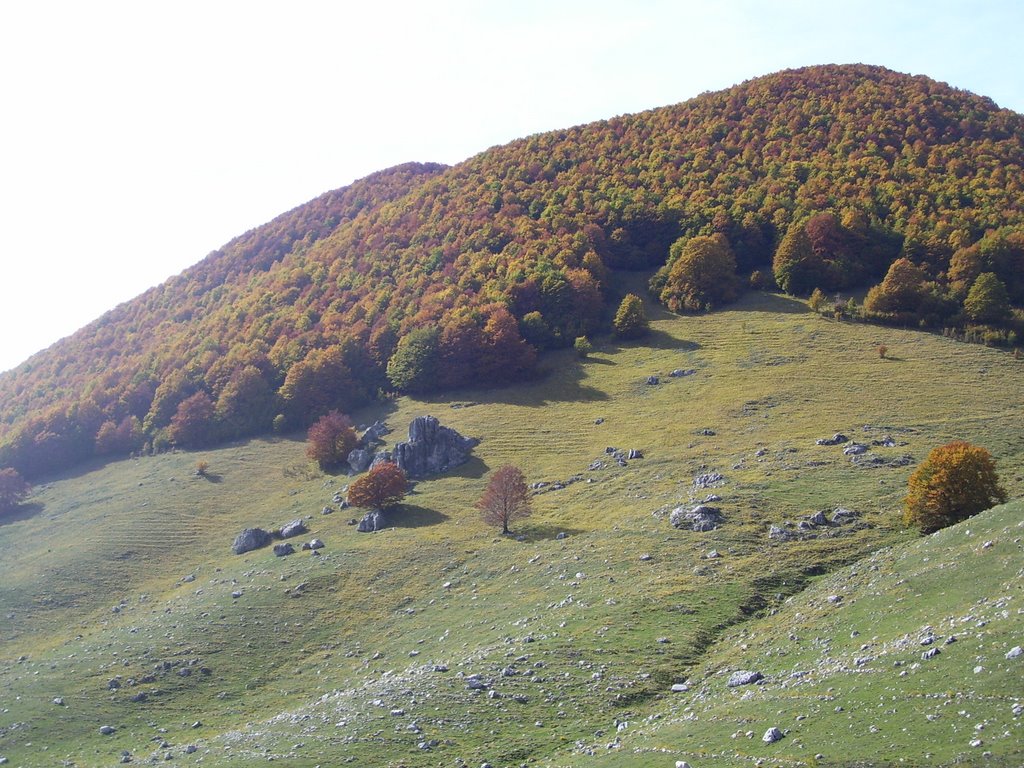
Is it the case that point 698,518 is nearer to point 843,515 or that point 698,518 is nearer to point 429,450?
point 843,515

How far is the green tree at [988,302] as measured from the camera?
9619 cm

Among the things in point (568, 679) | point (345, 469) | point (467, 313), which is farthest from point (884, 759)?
point (467, 313)

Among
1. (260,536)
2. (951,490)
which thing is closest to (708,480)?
(951,490)

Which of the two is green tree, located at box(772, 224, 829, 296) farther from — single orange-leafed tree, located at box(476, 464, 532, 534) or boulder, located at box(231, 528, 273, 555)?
boulder, located at box(231, 528, 273, 555)

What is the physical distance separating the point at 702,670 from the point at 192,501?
241 feet

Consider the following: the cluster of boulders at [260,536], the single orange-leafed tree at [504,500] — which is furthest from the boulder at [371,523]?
the single orange-leafed tree at [504,500]

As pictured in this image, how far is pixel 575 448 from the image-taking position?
285ft

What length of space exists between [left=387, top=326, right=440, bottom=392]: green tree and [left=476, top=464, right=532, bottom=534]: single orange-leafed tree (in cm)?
4815

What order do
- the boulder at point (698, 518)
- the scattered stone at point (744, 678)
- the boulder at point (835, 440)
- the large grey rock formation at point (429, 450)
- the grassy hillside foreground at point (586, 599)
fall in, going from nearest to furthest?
the grassy hillside foreground at point (586, 599), the scattered stone at point (744, 678), the boulder at point (698, 518), the boulder at point (835, 440), the large grey rock formation at point (429, 450)

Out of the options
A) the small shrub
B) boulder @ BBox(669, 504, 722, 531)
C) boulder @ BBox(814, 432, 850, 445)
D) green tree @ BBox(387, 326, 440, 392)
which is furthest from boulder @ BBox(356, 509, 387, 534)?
the small shrub

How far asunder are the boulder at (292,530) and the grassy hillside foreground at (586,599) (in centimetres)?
184

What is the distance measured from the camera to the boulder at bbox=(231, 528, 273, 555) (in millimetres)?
76688

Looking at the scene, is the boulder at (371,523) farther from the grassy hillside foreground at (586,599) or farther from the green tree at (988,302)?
the green tree at (988,302)

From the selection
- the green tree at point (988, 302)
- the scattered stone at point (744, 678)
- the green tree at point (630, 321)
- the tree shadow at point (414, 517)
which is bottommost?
the tree shadow at point (414, 517)
